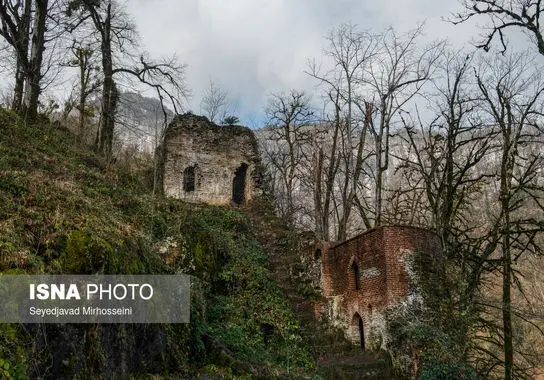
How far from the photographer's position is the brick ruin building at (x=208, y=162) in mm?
22219

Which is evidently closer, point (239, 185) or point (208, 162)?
point (208, 162)

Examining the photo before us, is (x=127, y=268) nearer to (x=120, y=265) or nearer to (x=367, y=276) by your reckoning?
(x=120, y=265)

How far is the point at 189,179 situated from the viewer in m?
22.7

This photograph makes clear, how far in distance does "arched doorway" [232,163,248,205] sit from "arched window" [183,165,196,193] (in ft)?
6.99

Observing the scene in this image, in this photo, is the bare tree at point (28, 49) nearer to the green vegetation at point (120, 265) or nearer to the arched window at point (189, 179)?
the green vegetation at point (120, 265)

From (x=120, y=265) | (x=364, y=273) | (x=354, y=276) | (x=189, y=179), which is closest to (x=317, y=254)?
(x=354, y=276)

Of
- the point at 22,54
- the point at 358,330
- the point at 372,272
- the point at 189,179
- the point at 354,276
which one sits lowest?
the point at 358,330

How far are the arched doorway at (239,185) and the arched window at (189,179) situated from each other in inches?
83.9

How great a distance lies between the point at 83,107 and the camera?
65.3 feet

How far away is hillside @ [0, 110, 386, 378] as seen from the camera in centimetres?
564

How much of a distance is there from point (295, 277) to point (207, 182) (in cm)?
933

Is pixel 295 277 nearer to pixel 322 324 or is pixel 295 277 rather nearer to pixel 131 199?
pixel 322 324

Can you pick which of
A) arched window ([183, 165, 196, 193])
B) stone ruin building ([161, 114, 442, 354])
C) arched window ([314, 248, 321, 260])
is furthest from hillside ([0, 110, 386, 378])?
arched window ([183, 165, 196, 193])

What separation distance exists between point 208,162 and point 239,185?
7.65 ft
